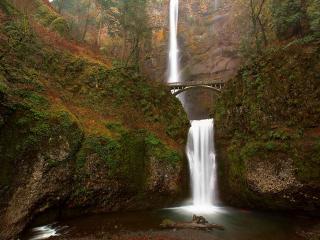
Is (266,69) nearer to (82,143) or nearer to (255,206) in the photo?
(255,206)

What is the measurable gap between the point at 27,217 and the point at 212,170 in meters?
12.9

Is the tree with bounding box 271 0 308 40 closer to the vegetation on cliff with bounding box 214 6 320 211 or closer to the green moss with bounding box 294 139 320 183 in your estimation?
the vegetation on cliff with bounding box 214 6 320 211

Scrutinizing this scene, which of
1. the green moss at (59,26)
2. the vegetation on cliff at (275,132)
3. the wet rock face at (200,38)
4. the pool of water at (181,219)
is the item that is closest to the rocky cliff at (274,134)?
the vegetation on cliff at (275,132)

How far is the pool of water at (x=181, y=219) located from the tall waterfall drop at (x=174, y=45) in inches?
1290

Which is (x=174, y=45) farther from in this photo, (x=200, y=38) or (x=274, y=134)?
(x=274, y=134)

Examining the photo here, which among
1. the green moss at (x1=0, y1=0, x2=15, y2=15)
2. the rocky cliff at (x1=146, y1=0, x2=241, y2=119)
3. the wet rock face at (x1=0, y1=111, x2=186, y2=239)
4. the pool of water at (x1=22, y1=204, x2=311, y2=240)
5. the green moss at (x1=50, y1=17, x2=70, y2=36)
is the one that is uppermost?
the rocky cliff at (x1=146, y1=0, x2=241, y2=119)

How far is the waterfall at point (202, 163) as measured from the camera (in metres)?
21.2

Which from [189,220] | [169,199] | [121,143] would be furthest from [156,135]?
[189,220]

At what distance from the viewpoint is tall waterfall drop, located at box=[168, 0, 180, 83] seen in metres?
49.6

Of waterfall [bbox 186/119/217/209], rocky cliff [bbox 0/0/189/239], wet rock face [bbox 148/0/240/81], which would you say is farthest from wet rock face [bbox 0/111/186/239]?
wet rock face [bbox 148/0/240/81]

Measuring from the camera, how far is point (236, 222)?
16844mm

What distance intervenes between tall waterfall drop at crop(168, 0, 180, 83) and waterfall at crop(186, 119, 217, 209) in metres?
25.8

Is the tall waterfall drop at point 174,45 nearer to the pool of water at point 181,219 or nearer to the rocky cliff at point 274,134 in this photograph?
the rocky cliff at point 274,134

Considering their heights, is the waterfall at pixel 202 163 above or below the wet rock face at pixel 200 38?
below
